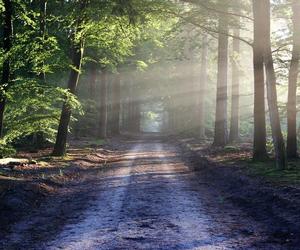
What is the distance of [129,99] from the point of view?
56.5 m

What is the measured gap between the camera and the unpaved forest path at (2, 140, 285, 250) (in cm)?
706

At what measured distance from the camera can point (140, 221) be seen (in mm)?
8539

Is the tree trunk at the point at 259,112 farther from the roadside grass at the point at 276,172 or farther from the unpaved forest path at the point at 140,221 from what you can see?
the unpaved forest path at the point at 140,221

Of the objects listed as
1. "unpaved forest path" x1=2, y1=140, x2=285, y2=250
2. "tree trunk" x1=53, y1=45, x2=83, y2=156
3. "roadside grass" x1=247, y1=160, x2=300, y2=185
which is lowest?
"unpaved forest path" x1=2, y1=140, x2=285, y2=250

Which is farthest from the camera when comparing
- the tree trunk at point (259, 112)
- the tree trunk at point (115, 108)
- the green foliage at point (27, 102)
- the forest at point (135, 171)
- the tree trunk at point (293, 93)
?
the tree trunk at point (115, 108)

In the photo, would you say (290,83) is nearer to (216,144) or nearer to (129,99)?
(216,144)

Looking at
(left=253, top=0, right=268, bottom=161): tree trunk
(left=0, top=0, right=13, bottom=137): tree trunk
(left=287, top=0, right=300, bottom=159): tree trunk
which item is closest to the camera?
(left=0, top=0, right=13, bottom=137): tree trunk

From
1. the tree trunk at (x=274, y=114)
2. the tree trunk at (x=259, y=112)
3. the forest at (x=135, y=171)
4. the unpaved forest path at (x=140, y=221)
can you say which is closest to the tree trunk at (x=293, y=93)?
the forest at (x=135, y=171)

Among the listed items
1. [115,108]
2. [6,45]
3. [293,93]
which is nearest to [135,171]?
[6,45]

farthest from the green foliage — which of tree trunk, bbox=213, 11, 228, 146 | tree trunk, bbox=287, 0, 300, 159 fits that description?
tree trunk, bbox=213, 11, 228, 146

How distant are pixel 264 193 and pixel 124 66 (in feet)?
86.0

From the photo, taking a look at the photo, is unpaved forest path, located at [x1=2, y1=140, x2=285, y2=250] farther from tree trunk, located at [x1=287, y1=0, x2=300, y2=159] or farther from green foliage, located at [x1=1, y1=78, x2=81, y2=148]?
tree trunk, located at [x1=287, y1=0, x2=300, y2=159]

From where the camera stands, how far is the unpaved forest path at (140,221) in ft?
23.2

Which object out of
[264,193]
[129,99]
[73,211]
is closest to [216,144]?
[264,193]
